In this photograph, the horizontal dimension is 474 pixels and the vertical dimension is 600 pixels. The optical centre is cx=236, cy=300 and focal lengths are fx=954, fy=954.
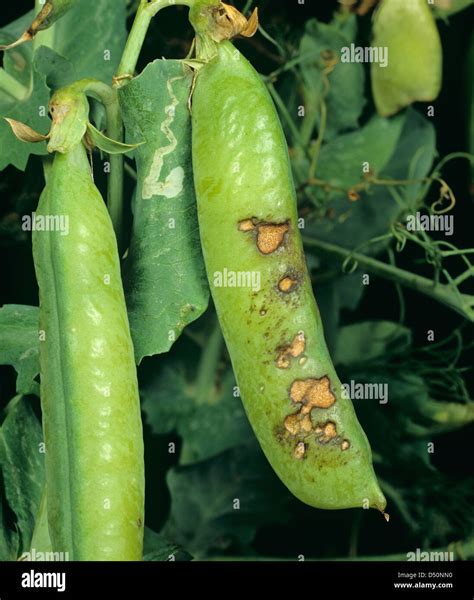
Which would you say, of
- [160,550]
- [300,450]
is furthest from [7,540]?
[300,450]

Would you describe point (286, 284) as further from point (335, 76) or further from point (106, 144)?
point (335, 76)

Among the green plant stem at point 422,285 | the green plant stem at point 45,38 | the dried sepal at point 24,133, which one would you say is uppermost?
the green plant stem at point 45,38

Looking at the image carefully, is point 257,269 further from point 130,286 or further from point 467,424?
point 467,424

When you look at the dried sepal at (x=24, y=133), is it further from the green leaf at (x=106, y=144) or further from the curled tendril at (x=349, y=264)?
the curled tendril at (x=349, y=264)

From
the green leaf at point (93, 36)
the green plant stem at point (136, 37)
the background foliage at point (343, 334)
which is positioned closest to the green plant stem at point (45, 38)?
the green leaf at point (93, 36)

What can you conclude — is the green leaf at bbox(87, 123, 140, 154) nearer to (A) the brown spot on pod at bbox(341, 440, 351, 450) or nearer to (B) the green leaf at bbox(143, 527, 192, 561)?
(A) the brown spot on pod at bbox(341, 440, 351, 450)

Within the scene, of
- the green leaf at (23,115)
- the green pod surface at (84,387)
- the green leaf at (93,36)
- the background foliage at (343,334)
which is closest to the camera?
the green pod surface at (84,387)
